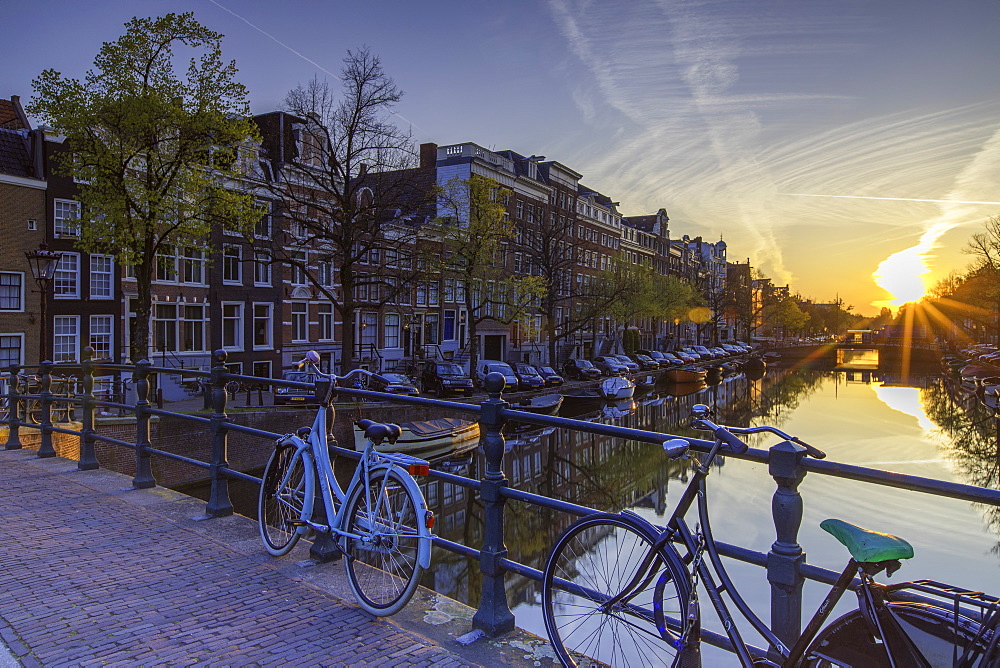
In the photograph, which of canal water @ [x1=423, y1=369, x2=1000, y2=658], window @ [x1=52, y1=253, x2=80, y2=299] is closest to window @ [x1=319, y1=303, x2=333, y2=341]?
window @ [x1=52, y1=253, x2=80, y2=299]

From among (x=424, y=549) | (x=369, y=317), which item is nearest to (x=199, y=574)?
(x=424, y=549)

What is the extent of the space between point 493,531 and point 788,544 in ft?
5.65

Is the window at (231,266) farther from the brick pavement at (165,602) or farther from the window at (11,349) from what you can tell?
the brick pavement at (165,602)

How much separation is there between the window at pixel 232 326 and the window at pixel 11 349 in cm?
786

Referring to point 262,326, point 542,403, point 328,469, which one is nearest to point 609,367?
point 542,403

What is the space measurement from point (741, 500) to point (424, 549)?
17300 millimetres

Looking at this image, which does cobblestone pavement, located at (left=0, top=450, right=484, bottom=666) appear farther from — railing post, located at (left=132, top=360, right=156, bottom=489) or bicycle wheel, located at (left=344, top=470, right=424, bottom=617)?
railing post, located at (left=132, top=360, right=156, bottom=489)

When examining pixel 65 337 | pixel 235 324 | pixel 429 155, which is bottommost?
pixel 65 337

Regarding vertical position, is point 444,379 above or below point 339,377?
below

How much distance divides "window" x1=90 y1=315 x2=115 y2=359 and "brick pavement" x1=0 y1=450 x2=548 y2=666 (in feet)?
68.7

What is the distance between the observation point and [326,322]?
34.0 metres

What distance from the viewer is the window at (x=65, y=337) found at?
77.4ft

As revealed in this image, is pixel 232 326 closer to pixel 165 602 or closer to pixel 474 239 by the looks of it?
pixel 474 239

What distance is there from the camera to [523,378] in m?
37.0
